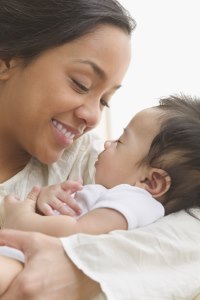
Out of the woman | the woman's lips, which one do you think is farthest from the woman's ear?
the woman's lips

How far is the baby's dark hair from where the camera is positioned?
1.26 meters

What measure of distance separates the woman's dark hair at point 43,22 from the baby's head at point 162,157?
303 mm

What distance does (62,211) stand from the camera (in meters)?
1.21

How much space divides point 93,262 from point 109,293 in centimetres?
7

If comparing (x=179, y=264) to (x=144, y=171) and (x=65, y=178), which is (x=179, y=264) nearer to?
(x=144, y=171)

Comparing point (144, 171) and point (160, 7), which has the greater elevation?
point (160, 7)

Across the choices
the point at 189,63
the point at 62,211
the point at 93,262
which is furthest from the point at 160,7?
the point at 93,262

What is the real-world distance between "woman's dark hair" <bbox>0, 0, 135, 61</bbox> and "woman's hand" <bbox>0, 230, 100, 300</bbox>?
0.58 metres

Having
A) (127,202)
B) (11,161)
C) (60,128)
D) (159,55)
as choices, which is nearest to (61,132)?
(60,128)

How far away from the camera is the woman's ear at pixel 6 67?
56.6 inches

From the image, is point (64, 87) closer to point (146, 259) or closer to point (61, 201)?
point (61, 201)

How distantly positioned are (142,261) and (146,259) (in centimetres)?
1

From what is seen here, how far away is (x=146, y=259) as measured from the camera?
1.08m

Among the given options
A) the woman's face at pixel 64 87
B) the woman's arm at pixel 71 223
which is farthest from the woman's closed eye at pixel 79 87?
the woman's arm at pixel 71 223
